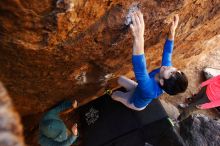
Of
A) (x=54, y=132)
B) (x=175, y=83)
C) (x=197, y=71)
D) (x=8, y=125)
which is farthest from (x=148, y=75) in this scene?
(x=197, y=71)

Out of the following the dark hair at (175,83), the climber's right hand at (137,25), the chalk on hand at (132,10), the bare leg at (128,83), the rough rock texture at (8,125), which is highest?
the chalk on hand at (132,10)

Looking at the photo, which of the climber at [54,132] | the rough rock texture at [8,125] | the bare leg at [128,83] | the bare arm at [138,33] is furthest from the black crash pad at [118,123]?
the rough rock texture at [8,125]

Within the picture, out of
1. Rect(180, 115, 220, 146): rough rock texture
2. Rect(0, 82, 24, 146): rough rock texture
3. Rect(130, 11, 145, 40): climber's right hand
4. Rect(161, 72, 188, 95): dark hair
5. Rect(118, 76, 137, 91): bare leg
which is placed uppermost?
Rect(130, 11, 145, 40): climber's right hand

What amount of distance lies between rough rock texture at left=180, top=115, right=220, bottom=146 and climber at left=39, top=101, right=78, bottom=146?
2.29 metres

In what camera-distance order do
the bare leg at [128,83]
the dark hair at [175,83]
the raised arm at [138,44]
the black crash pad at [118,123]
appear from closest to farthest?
the raised arm at [138,44] < the dark hair at [175,83] < the bare leg at [128,83] < the black crash pad at [118,123]

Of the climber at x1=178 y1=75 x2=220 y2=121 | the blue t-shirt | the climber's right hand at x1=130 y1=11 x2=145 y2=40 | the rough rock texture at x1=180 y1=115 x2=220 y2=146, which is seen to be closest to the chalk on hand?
the climber's right hand at x1=130 y1=11 x2=145 y2=40

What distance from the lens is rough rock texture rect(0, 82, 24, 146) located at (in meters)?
1.14

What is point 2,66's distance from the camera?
2914 millimetres

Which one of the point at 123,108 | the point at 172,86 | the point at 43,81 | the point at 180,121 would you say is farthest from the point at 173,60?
the point at 43,81

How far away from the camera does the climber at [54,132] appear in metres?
3.49

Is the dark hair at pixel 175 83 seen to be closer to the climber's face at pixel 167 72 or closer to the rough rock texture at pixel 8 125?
the climber's face at pixel 167 72

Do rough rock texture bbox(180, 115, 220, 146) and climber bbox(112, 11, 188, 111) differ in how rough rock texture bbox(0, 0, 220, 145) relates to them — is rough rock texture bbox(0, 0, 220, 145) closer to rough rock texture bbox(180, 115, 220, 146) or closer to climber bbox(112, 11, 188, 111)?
climber bbox(112, 11, 188, 111)

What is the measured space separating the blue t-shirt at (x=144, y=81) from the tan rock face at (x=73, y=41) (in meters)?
0.37

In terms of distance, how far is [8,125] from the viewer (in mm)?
1162
